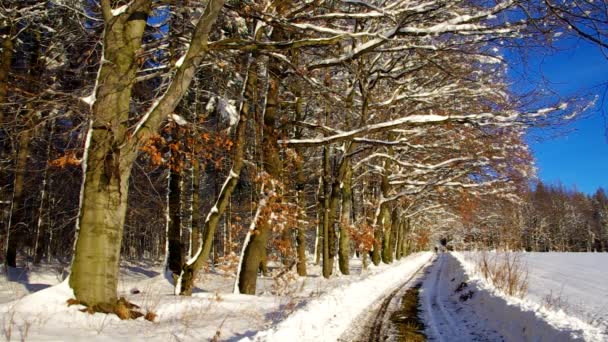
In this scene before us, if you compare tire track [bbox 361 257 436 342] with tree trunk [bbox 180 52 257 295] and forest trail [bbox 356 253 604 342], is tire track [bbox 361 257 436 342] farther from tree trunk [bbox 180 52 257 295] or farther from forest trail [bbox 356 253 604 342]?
tree trunk [bbox 180 52 257 295]

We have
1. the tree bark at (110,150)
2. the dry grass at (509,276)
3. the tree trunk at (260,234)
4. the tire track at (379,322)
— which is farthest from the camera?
the tree trunk at (260,234)

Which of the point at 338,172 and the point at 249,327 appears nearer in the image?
the point at 249,327

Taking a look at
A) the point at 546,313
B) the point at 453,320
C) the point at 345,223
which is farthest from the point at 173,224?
the point at 546,313

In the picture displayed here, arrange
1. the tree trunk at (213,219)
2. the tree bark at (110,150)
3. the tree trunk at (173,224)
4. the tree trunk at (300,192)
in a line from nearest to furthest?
1. the tree bark at (110,150)
2. the tree trunk at (213,219)
3. the tree trunk at (173,224)
4. the tree trunk at (300,192)

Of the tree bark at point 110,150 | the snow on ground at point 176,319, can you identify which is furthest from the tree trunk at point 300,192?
the tree bark at point 110,150

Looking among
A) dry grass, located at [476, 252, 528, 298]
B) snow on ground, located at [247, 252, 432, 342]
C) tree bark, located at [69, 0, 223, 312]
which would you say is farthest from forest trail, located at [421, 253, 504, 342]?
tree bark, located at [69, 0, 223, 312]

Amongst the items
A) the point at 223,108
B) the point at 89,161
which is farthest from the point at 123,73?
the point at 223,108

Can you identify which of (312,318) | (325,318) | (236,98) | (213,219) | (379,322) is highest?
(236,98)

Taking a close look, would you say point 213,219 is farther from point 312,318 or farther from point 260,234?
point 312,318

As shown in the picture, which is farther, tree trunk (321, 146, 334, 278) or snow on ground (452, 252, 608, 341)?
tree trunk (321, 146, 334, 278)

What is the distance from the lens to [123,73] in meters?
5.88

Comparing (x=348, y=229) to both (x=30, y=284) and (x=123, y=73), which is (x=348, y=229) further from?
(x=123, y=73)

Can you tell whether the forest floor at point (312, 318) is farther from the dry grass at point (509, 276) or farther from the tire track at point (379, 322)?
the dry grass at point (509, 276)

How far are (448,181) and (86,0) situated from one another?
1618 cm
